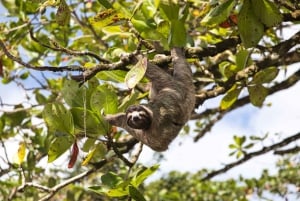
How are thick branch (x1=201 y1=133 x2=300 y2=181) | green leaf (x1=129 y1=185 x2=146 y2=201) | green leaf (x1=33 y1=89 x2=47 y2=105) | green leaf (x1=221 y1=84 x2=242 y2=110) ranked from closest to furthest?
green leaf (x1=129 y1=185 x2=146 y2=201)
green leaf (x1=221 y1=84 x2=242 y2=110)
thick branch (x1=201 y1=133 x2=300 y2=181)
green leaf (x1=33 y1=89 x2=47 y2=105)

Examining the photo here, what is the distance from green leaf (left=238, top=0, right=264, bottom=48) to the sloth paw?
1.31ft

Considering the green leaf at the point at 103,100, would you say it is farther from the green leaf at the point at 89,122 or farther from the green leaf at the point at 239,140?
the green leaf at the point at 239,140

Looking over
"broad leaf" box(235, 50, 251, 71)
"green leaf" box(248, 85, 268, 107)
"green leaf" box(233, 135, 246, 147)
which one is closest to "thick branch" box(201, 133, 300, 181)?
"green leaf" box(233, 135, 246, 147)

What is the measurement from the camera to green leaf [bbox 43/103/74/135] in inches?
59.7

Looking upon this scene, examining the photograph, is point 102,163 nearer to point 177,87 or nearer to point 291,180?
point 177,87

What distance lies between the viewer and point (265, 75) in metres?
2.06

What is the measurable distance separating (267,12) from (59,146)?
82cm

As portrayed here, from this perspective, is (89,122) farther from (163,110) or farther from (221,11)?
(221,11)

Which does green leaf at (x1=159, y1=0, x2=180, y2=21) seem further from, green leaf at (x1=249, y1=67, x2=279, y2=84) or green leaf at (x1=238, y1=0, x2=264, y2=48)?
green leaf at (x1=249, y1=67, x2=279, y2=84)

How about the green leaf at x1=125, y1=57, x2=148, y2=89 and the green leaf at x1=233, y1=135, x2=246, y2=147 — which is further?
the green leaf at x1=233, y1=135, x2=246, y2=147

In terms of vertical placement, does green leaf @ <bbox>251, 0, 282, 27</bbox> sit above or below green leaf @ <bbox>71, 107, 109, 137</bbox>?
above

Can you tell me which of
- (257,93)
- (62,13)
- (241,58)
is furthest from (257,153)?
(62,13)

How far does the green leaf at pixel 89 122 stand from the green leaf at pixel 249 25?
541 millimetres

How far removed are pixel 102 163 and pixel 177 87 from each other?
788mm
